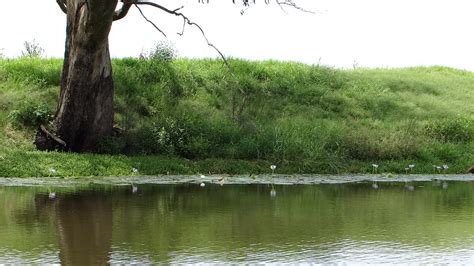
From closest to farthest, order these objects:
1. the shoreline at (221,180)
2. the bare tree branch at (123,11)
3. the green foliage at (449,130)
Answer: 1. the shoreline at (221,180)
2. the bare tree branch at (123,11)
3. the green foliage at (449,130)

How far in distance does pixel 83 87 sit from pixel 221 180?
4.28 meters

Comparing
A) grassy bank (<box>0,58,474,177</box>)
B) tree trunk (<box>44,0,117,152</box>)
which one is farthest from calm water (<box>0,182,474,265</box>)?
tree trunk (<box>44,0,117,152</box>)

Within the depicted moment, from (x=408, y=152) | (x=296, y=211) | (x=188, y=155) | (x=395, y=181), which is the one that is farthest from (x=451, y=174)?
(x=296, y=211)

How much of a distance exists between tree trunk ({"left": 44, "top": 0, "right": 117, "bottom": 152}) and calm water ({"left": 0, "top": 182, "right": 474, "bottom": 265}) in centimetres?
414

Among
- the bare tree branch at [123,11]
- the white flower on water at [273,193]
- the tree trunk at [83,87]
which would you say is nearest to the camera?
the white flower on water at [273,193]

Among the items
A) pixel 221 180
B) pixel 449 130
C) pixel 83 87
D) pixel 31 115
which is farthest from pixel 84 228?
pixel 449 130

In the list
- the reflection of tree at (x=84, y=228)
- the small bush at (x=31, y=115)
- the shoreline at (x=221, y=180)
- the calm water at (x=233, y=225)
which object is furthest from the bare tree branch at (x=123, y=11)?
the reflection of tree at (x=84, y=228)

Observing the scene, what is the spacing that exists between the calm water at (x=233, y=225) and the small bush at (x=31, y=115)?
17.9ft

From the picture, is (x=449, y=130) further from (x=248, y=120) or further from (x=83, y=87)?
(x=83, y=87)

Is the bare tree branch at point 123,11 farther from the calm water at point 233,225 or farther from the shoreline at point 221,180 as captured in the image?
the calm water at point 233,225

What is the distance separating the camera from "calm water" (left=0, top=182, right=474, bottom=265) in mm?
6832

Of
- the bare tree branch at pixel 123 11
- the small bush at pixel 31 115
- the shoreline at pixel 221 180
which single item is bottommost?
the shoreline at pixel 221 180

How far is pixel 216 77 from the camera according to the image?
22.0 meters

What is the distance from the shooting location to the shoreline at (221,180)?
1252 centimetres
